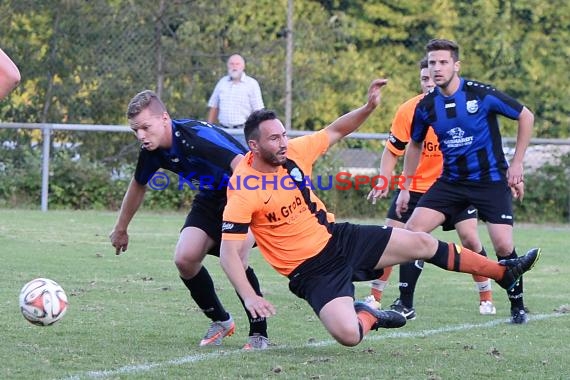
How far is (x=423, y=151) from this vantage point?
9227 mm

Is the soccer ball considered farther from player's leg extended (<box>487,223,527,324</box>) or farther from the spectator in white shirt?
the spectator in white shirt

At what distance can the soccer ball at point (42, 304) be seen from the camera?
6086mm

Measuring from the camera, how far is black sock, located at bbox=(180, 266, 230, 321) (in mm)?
6977

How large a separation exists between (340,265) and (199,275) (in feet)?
3.18

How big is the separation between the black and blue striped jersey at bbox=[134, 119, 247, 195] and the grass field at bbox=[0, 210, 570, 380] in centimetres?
101

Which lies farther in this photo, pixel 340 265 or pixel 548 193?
pixel 548 193

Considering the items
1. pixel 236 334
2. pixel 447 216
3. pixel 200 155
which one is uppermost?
pixel 200 155

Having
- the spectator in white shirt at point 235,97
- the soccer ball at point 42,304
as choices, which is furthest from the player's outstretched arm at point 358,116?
the spectator in white shirt at point 235,97

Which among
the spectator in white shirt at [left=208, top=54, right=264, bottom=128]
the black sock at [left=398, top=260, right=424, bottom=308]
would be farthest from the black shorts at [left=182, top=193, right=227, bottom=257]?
the spectator in white shirt at [left=208, top=54, right=264, bottom=128]

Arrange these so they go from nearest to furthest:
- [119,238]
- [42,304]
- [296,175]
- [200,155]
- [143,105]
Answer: [42,304], [296,175], [143,105], [200,155], [119,238]

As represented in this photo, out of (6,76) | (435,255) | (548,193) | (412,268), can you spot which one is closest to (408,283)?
(412,268)

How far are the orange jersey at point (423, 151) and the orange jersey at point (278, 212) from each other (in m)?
2.24

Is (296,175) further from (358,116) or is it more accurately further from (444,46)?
(444,46)

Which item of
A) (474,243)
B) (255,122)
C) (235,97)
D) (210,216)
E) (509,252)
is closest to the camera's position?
(255,122)
